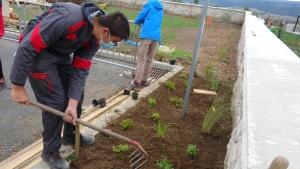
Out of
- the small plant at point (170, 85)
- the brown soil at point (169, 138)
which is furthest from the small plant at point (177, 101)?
the small plant at point (170, 85)

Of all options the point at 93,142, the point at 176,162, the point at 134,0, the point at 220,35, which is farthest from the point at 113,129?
the point at 134,0

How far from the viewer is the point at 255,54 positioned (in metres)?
3.42

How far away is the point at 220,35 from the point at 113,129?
31.2ft

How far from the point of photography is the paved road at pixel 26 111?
3.13 m

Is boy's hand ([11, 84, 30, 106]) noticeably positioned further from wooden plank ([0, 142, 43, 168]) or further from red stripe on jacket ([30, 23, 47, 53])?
wooden plank ([0, 142, 43, 168])

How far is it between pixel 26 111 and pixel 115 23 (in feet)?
8.09

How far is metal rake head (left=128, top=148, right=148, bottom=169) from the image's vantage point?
2.64m

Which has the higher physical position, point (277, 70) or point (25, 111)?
point (277, 70)

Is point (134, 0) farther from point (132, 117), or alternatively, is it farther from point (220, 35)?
point (132, 117)

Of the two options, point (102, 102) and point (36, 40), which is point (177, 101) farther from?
point (36, 40)

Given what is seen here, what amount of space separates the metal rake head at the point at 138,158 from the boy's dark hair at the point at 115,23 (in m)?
1.20

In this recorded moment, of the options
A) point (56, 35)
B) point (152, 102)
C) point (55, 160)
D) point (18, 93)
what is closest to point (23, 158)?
point (55, 160)

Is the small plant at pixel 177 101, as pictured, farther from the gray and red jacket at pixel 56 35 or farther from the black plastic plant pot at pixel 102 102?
the gray and red jacket at pixel 56 35

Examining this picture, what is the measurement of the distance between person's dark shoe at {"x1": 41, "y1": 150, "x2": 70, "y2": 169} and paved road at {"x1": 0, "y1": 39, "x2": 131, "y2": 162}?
65cm
